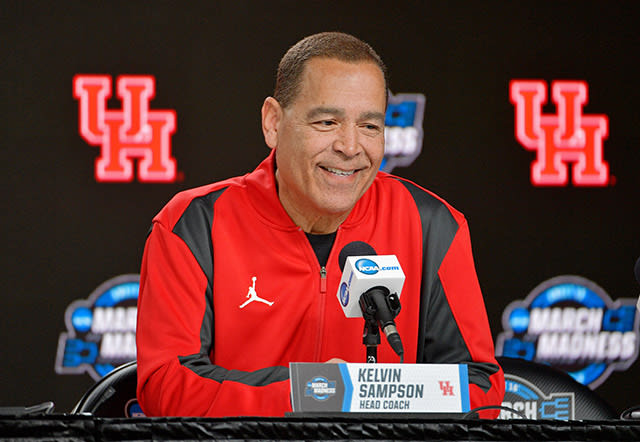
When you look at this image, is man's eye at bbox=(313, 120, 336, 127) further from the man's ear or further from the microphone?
the microphone

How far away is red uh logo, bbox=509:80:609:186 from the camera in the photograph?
176 inches

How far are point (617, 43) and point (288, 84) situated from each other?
10.6ft

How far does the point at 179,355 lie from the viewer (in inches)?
66.1

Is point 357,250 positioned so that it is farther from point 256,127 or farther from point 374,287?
point 256,127

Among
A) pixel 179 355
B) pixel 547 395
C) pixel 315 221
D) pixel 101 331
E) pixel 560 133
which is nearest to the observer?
pixel 179 355

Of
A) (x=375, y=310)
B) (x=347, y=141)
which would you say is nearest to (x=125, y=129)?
(x=347, y=141)

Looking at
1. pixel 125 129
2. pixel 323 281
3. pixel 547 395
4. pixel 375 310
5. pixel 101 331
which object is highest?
pixel 125 129

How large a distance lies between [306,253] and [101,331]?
103 inches

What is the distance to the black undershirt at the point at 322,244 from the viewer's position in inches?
73.9

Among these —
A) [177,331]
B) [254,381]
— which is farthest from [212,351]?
[254,381]

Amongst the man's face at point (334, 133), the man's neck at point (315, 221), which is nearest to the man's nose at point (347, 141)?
the man's face at point (334, 133)

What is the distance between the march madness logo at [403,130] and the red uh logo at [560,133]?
0.53 meters

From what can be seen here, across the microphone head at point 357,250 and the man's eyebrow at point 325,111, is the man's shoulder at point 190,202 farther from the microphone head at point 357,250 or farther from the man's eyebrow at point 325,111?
the microphone head at point 357,250

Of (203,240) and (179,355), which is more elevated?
(203,240)
